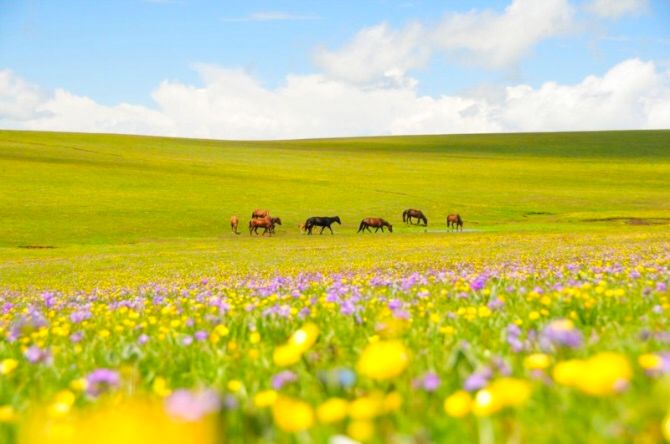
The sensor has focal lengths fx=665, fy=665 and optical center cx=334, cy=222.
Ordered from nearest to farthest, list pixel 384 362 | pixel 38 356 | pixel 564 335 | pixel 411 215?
1. pixel 384 362
2. pixel 564 335
3. pixel 38 356
4. pixel 411 215

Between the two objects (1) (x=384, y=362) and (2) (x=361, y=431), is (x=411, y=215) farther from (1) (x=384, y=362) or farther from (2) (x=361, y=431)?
(2) (x=361, y=431)

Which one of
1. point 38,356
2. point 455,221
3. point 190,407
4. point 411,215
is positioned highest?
point 190,407

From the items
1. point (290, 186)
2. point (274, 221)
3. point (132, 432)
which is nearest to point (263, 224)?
point (274, 221)

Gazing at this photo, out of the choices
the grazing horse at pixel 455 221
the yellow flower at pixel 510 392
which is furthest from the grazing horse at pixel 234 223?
the yellow flower at pixel 510 392

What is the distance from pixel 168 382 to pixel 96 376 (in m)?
0.48

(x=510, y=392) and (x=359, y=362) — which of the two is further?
(x=359, y=362)

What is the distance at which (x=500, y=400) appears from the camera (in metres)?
1.86

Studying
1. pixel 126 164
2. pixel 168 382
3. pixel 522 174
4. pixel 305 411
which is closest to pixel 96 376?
pixel 168 382

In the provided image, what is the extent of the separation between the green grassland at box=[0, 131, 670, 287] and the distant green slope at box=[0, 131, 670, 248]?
253mm

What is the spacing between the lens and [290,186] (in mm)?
91125

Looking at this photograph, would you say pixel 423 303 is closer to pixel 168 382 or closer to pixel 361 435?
pixel 168 382

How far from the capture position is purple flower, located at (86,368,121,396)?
10.1 feet

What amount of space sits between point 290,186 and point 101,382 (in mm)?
88289

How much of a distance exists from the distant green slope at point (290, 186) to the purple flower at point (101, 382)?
5318 centimetres
